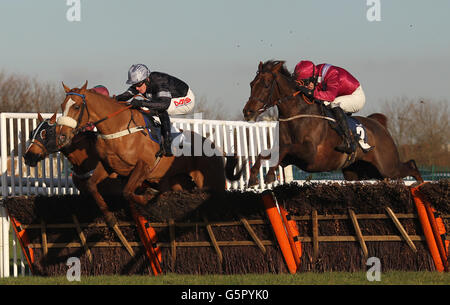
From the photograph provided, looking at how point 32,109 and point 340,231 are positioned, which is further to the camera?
point 32,109

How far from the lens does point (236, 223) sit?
22.5ft

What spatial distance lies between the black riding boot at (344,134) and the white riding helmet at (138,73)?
213 cm

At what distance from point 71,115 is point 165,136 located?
119cm

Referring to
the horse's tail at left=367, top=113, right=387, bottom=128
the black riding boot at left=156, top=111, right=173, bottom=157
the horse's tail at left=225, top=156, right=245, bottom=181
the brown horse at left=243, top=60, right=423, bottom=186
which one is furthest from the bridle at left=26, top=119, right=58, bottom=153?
the horse's tail at left=367, top=113, right=387, bottom=128

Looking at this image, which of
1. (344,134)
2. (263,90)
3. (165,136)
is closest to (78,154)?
(165,136)

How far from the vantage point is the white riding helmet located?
8.05 m

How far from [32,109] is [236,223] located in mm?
24145

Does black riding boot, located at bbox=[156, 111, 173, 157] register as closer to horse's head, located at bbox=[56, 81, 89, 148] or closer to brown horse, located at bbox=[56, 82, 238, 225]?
brown horse, located at bbox=[56, 82, 238, 225]

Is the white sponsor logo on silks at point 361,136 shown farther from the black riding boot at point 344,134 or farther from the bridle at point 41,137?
the bridle at point 41,137

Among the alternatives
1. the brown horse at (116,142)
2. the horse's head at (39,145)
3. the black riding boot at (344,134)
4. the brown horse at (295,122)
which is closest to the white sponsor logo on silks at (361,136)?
the brown horse at (295,122)

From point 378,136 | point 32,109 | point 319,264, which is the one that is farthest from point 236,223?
point 32,109

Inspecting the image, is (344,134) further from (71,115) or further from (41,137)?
(41,137)

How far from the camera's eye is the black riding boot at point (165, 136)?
316 inches
